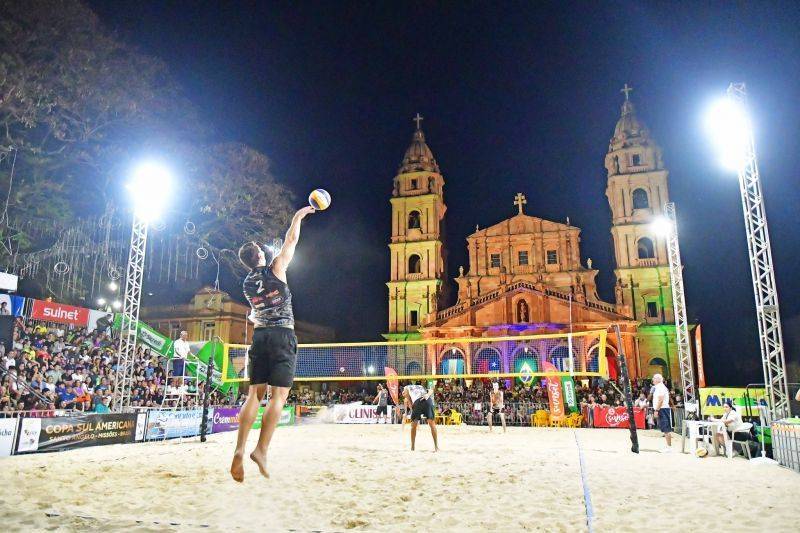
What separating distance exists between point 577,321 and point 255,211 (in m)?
22.6

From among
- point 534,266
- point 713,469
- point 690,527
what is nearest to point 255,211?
point 713,469

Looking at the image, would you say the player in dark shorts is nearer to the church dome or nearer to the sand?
the sand

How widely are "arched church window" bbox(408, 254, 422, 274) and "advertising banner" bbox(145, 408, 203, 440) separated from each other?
30.5m

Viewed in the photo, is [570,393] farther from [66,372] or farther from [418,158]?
[418,158]

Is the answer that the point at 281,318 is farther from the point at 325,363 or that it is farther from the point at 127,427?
the point at 325,363

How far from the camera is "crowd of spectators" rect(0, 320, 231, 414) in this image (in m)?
14.4

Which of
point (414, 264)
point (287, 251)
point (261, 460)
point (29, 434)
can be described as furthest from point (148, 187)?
point (414, 264)

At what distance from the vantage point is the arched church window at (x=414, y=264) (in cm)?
4547

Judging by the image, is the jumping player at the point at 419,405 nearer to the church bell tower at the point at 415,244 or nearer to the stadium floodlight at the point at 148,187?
the stadium floodlight at the point at 148,187

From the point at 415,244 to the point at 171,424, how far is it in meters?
31.6

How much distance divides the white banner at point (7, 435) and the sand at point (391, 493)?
883mm

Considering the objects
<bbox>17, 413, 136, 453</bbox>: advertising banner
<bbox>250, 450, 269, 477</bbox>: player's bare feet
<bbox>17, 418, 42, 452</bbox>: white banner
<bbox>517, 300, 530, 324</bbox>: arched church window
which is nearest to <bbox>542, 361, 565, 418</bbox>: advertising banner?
<bbox>17, 413, 136, 453</bbox>: advertising banner

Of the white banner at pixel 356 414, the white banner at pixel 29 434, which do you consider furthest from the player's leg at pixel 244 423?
the white banner at pixel 356 414

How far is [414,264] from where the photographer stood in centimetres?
4578
